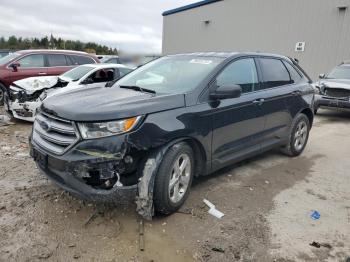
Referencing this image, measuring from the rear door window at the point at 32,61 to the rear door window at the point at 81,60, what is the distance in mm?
928

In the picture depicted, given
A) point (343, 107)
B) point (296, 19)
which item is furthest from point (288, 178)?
point (296, 19)

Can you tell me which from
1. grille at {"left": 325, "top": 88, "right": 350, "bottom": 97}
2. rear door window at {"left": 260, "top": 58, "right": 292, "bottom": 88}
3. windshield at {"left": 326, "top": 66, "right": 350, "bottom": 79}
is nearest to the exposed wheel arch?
rear door window at {"left": 260, "top": 58, "right": 292, "bottom": 88}

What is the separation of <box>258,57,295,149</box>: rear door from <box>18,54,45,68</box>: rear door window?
282 inches

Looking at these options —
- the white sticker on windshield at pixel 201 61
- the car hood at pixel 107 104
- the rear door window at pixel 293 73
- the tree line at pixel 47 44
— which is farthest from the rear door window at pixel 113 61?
the tree line at pixel 47 44

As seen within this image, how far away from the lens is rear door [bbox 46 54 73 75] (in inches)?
392

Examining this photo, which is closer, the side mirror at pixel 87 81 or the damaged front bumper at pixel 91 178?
the damaged front bumper at pixel 91 178

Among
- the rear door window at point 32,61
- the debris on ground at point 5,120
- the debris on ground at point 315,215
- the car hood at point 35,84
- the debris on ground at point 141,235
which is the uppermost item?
the rear door window at point 32,61

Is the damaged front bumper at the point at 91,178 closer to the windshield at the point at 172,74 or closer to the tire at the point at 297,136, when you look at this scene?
the windshield at the point at 172,74

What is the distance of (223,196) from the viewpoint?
4.07 metres

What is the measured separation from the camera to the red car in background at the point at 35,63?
363 inches

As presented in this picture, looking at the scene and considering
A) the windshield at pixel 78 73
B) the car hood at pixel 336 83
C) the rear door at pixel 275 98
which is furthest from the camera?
the car hood at pixel 336 83

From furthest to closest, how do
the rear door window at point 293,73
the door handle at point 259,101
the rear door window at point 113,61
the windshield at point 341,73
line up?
the rear door window at point 113,61, the windshield at point 341,73, the rear door window at point 293,73, the door handle at point 259,101

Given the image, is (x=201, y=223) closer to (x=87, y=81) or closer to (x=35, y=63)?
(x=87, y=81)

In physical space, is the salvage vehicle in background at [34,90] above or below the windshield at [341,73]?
below
